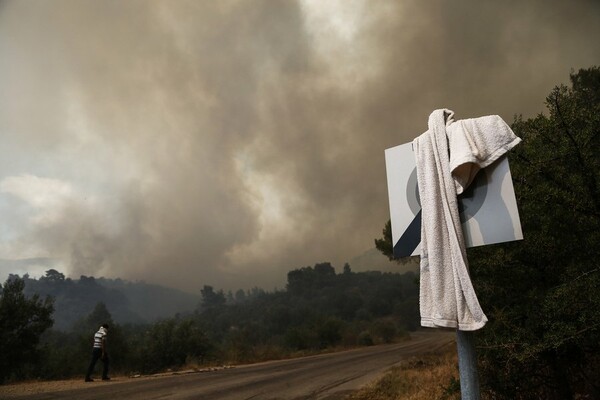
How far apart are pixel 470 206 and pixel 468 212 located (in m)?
0.03

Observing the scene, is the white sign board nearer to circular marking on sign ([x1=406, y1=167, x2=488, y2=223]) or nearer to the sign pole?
circular marking on sign ([x1=406, y1=167, x2=488, y2=223])

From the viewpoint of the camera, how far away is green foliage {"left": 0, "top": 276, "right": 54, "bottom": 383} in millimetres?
15695

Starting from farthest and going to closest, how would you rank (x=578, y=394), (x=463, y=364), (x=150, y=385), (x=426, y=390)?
(x=150, y=385), (x=426, y=390), (x=578, y=394), (x=463, y=364)

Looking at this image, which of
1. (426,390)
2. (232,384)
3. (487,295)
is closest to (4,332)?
(232,384)

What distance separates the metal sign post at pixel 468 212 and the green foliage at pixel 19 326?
63.1 feet

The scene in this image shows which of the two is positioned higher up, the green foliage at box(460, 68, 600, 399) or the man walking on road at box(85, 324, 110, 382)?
the green foliage at box(460, 68, 600, 399)

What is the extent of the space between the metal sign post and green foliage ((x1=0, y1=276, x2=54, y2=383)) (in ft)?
63.1

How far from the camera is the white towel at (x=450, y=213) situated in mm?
1765

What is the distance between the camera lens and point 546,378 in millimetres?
3680

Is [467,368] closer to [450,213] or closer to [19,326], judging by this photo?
[450,213]

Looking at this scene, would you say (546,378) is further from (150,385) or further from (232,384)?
(150,385)

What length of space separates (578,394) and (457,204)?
3.63 meters

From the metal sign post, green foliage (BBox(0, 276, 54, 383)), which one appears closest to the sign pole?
the metal sign post

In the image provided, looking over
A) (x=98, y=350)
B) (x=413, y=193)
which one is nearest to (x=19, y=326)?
(x=98, y=350)
